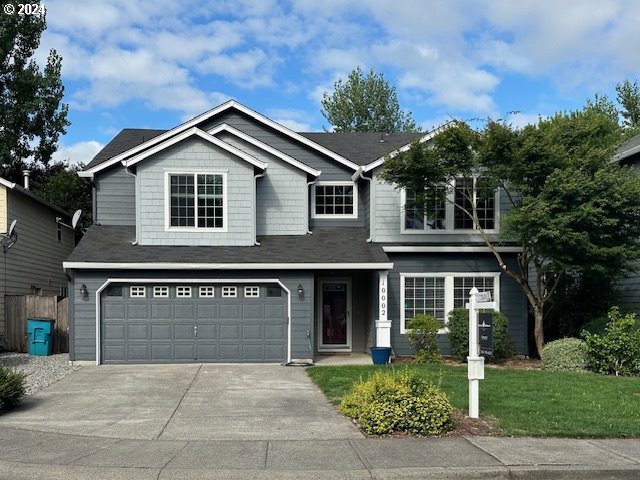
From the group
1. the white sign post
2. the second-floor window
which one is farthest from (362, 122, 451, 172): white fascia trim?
the white sign post

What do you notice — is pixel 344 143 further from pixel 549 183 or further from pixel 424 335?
pixel 549 183

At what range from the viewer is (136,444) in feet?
28.1

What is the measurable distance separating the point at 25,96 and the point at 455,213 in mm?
23760

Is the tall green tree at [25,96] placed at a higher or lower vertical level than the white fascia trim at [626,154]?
higher

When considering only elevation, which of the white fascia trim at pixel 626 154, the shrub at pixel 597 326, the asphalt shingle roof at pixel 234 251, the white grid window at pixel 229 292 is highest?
the white fascia trim at pixel 626 154

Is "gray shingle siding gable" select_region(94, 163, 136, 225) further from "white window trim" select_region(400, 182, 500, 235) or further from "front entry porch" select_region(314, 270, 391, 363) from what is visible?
"white window trim" select_region(400, 182, 500, 235)

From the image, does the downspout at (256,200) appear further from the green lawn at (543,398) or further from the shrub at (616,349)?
the shrub at (616,349)

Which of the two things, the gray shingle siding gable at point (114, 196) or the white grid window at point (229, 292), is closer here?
the white grid window at point (229, 292)

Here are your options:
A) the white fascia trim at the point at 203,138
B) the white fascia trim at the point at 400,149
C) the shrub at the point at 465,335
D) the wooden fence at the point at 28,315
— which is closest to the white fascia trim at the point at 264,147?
the white fascia trim at the point at 203,138

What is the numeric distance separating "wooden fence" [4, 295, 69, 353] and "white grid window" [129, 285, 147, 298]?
13.5 feet

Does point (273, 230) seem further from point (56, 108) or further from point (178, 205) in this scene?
Answer: point (56, 108)

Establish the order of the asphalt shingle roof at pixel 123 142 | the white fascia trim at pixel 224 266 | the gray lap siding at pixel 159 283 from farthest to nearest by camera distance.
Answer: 1. the asphalt shingle roof at pixel 123 142
2. the gray lap siding at pixel 159 283
3. the white fascia trim at pixel 224 266

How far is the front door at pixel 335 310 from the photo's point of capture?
20.4 metres

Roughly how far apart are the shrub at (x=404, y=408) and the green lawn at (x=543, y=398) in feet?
3.23
